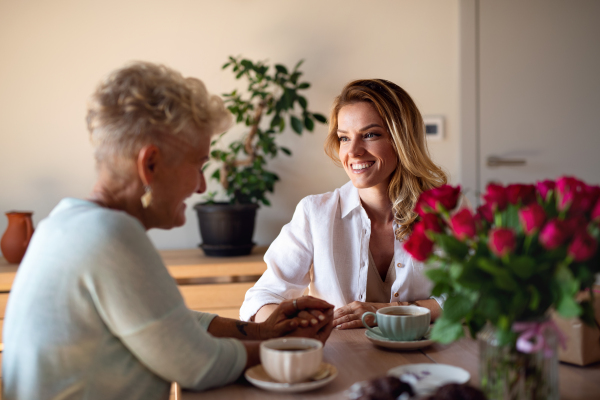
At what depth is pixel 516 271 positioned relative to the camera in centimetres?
66

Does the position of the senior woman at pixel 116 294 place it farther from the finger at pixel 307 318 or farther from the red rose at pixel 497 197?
the red rose at pixel 497 197

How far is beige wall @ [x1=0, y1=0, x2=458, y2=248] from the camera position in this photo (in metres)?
2.76

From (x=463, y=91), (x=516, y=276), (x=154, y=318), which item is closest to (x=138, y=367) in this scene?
(x=154, y=318)

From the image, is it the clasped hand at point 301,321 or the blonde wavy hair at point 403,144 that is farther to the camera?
the blonde wavy hair at point 403,144

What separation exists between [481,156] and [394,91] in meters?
1.50

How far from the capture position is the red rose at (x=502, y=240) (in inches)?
25.1

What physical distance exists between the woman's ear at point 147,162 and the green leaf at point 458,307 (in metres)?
0.56

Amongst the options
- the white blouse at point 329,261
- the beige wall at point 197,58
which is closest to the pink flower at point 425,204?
the white blouse at point 329,261

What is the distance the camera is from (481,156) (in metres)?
3.01

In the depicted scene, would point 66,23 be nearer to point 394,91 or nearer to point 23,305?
point 394,91

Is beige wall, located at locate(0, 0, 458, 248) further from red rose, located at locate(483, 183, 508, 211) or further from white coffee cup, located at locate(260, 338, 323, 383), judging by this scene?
red rose, located at locate(483, 183, 508, 211)

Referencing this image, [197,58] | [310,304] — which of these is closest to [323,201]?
[310,304]

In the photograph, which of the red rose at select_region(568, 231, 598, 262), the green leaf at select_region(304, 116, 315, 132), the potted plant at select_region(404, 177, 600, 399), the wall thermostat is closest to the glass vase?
the potted plant at select_region(404, 177, 600, 399)

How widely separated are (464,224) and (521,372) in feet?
0.72
